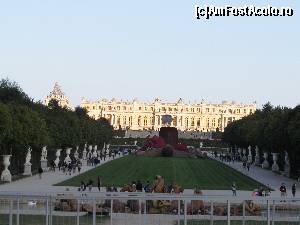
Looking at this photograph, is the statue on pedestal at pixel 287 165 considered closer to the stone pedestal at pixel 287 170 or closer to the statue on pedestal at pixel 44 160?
the stone pedestal at pixel 287 170

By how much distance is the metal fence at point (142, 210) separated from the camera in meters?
22.9

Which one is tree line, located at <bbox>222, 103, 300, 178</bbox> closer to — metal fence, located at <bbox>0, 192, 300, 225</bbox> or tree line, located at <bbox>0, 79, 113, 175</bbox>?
tree line, located at <bbox>0, 79, 113, 175</bbox>

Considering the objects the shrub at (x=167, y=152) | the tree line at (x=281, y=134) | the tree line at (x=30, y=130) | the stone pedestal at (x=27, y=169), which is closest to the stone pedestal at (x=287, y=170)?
the tree line at (x=281, y=134)

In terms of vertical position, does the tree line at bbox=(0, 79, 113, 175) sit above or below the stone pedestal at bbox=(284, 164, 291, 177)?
above

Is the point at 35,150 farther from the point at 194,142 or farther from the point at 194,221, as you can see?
the point at 194,142

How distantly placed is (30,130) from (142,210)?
40.3 meters

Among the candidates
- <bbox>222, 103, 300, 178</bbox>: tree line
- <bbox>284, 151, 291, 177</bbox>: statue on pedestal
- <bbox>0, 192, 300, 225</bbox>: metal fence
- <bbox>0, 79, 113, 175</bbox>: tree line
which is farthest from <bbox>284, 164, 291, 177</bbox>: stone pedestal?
<bbox>0, 192, 300, 225</bbox>: metal fence

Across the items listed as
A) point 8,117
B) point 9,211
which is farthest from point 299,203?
point 8,117

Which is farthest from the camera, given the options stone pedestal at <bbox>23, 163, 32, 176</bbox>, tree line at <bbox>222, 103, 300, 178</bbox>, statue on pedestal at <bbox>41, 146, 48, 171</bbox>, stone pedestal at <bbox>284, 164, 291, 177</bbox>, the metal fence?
statue on pedestal at <bbox>41, 146, 48, 171</bbox>

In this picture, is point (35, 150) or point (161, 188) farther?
point (35, 150)

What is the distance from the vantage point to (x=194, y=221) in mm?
23734

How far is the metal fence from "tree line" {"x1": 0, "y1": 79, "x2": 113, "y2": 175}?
1283 inches

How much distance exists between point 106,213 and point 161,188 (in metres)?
11.7

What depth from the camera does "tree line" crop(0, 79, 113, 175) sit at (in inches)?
2307
